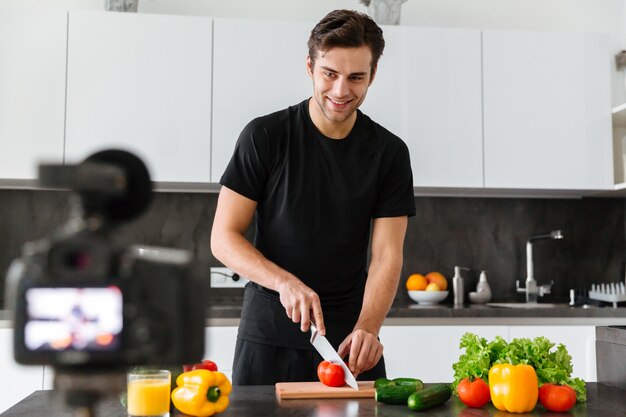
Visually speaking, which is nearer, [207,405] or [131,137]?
[207,405]

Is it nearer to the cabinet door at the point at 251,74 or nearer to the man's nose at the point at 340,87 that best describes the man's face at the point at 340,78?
the man's nose at the point at 340,87

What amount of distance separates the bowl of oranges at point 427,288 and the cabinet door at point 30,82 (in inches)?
70.6

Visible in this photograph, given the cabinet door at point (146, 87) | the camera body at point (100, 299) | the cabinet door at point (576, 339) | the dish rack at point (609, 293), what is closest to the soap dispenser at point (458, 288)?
the cabinet door at point (576, 339)

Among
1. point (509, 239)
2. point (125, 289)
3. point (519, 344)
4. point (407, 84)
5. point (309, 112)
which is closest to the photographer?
point (125, 289)

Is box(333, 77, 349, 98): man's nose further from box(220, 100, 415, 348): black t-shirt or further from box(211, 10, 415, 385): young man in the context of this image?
box(220, 100, 415, 348): black t-shirt

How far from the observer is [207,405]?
1371 mm

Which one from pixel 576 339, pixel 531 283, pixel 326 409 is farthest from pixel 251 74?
pixel 326 409

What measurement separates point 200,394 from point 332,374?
14.6 inches

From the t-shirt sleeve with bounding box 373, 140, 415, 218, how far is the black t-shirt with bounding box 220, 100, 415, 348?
0.04 meters

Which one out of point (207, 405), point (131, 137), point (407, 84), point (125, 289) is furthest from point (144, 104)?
point (125, 289)

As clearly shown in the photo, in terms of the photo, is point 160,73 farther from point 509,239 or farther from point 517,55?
point 509,239

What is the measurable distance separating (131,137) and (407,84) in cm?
132

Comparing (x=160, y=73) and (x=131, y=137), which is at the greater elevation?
(x=160, y=73)

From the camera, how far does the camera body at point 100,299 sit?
257 mm
